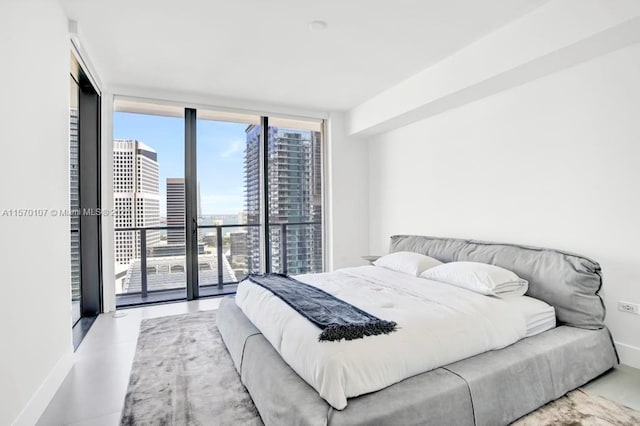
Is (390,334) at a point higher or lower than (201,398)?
higher

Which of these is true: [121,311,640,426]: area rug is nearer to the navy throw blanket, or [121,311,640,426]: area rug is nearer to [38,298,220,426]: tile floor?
[38,298,220,426]: tile floor

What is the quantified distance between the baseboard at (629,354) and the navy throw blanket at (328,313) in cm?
197

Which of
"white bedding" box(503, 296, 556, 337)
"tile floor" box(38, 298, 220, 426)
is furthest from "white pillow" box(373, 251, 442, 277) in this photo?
"tile floor" box(38, 298, 220, 426)

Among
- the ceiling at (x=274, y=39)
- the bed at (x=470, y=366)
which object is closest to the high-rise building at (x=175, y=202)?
the ceiling at (x=274, y=39)

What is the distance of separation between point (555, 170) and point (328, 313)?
2361 mm

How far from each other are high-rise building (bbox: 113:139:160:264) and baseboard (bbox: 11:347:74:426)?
78.8 inches

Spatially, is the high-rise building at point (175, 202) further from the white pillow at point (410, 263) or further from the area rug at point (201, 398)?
the white pillow at point (410, 263)

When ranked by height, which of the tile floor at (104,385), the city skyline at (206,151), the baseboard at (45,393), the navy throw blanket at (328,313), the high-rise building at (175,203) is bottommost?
the tile floor at (104,385)

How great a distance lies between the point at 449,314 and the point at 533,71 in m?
2.22

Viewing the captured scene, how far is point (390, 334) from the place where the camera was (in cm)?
185

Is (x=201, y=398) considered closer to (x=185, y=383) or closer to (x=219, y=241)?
(x=185, y=383)

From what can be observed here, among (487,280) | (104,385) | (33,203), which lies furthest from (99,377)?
(487,280)

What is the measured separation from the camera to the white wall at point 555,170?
250 centimetres

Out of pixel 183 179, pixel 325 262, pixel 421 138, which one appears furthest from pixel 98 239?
pixel 421 138
